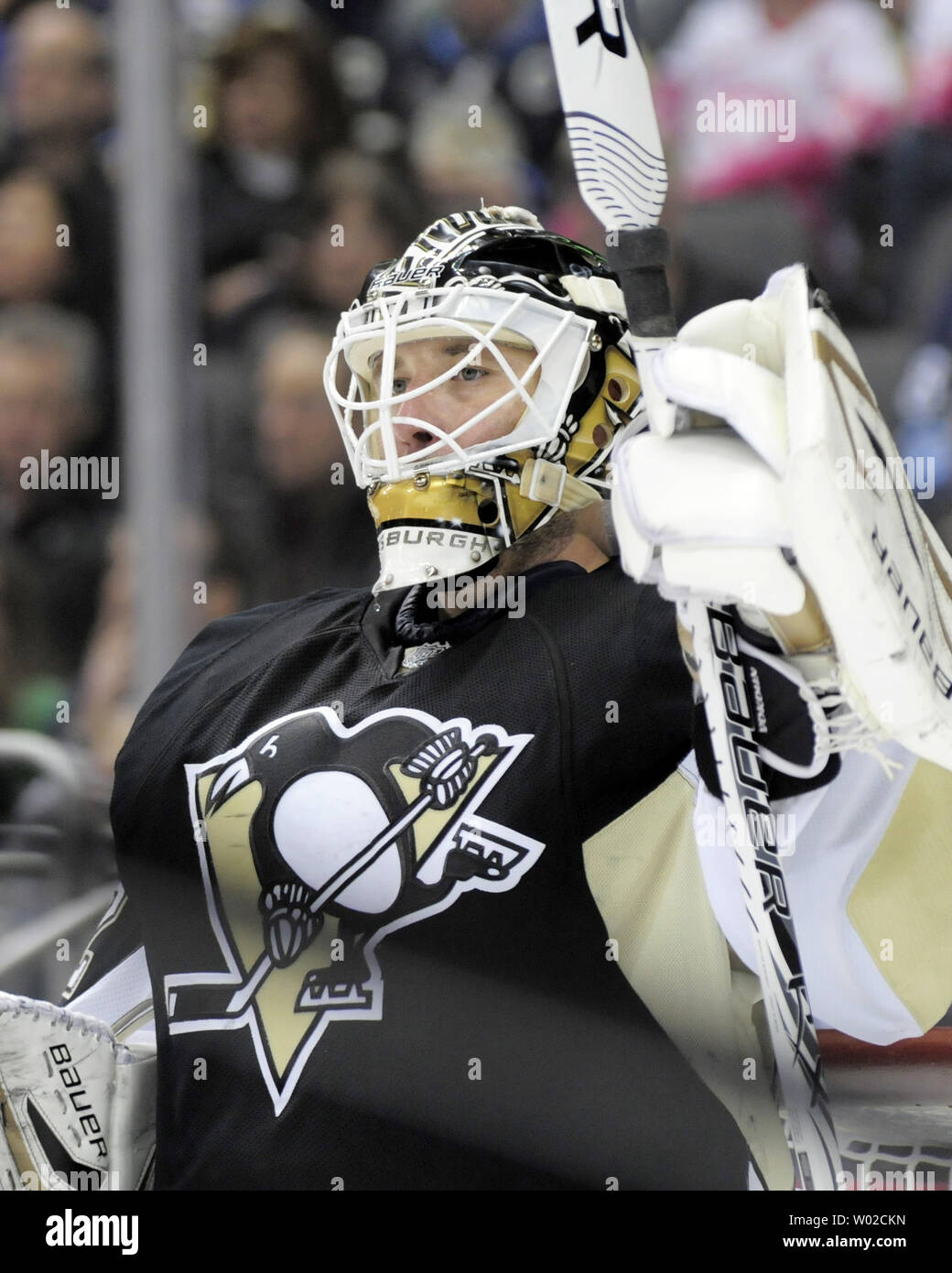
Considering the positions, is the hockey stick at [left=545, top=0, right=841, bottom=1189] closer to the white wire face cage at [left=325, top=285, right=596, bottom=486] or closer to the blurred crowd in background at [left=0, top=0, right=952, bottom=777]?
the white wire face cage at [left=325, top=285, right=596, bottom=486]

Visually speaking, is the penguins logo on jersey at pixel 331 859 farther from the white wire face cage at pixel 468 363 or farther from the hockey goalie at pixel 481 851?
the white wire face cage at pixel 468 363

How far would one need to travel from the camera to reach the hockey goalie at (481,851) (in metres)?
1.50

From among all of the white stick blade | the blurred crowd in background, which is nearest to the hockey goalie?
the white stick blade

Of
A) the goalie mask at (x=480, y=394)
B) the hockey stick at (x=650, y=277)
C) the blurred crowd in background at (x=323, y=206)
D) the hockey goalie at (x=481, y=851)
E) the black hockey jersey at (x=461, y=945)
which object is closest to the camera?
the hockey stick at (x=650, y=277)

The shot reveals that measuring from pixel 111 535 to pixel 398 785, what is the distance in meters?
1.42

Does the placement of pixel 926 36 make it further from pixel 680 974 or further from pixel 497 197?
pixel 680 974

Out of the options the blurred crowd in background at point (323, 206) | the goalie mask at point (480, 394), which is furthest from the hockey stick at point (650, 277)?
the blurred crowd in background at point (323, 206)

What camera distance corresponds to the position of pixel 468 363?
5.88 feet

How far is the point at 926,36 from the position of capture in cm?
292

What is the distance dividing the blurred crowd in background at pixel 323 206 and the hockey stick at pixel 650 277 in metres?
1.58

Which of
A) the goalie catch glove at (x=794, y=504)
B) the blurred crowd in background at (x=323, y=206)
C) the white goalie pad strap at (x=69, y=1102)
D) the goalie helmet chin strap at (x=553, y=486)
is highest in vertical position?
the blurred crowd in background at (x=323, y=206)

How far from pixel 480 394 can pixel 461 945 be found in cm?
63

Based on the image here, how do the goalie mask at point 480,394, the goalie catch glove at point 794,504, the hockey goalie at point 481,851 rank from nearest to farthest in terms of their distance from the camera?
the goalie catch glove at point 794,504 → the hockey goalie at point 481,851 → the goalie mask at point 480,394

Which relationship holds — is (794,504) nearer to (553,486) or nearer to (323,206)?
(553,486)
